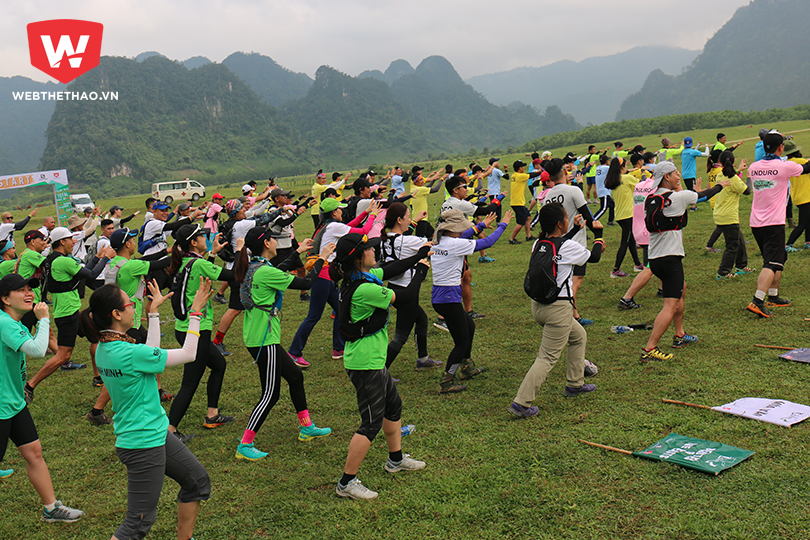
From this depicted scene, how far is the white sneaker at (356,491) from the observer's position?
4445mm

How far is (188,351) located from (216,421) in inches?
115

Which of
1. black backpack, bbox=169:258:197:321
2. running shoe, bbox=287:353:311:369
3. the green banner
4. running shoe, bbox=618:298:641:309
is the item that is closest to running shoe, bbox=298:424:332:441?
black backpack, bbox=169:258:197:321

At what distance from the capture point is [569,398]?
5996 mm

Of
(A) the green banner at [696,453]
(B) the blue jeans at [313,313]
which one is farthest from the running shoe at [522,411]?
(B) the blue jeans at [313,313]

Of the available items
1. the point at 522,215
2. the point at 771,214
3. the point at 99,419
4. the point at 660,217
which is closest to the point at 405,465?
the point at 99,419

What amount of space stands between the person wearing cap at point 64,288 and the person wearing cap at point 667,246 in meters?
7.07

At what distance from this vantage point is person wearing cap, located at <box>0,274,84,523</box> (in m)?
4.05

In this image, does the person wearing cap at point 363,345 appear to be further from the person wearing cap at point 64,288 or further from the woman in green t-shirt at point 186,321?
the person wearing cap at point 64,288

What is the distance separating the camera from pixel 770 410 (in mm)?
5074

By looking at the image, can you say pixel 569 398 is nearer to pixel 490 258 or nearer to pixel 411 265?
pixel 411 265

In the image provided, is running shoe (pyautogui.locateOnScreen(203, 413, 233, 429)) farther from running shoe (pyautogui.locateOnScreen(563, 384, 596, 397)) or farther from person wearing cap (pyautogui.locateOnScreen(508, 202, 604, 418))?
running shoe (pyautogui.locateOnScreen(563, 384, 596, 397))

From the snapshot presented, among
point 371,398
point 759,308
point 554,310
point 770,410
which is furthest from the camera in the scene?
point 759,308

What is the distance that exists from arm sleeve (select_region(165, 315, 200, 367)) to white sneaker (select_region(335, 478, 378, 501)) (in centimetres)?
179

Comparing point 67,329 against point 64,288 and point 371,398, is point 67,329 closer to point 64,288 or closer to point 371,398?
point 64,288
